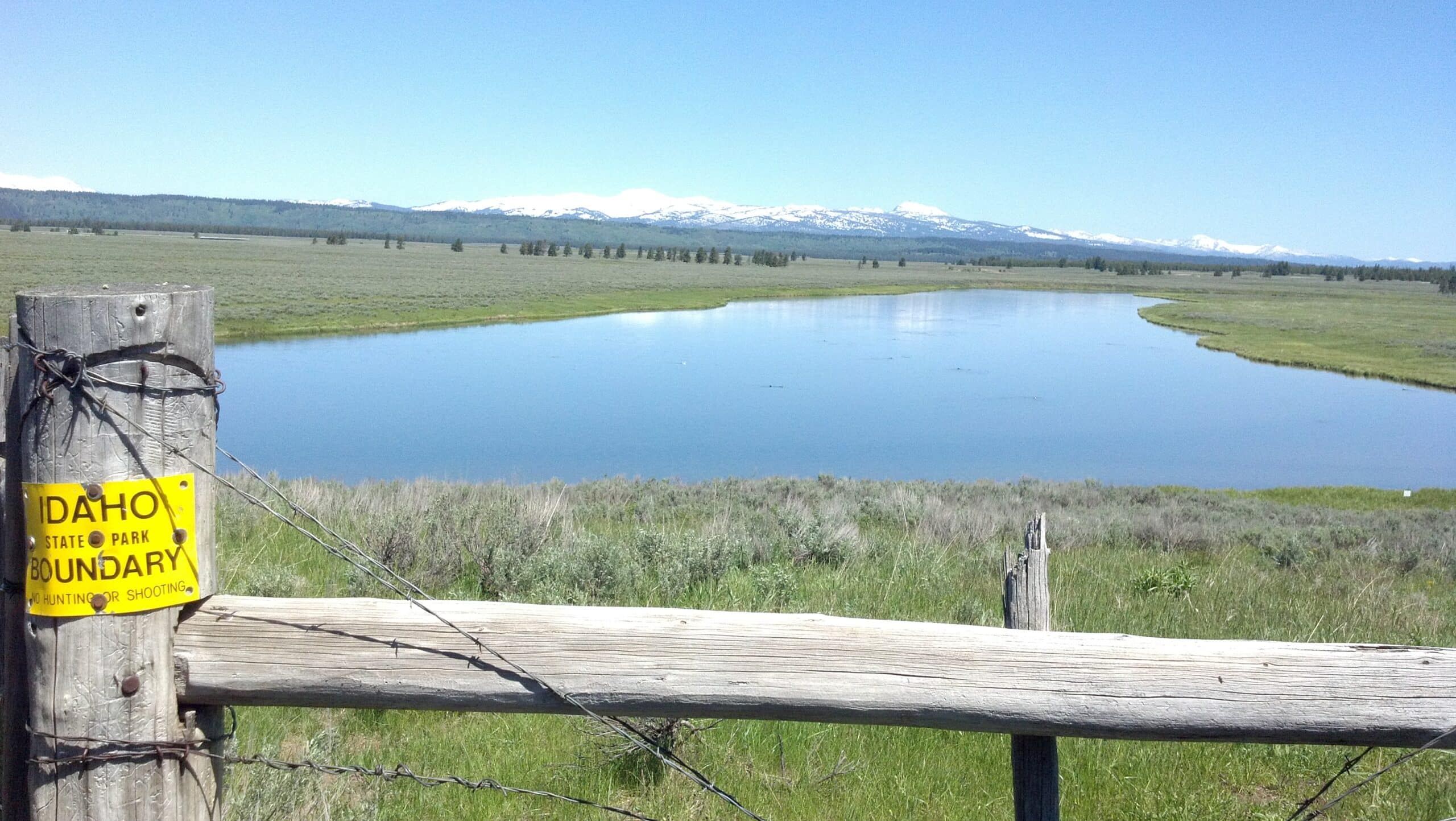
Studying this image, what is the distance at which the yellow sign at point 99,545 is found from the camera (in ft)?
6.08

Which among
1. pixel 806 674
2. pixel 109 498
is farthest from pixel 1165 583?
pixel 109 498

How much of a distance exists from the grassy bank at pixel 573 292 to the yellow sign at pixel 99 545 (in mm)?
17673

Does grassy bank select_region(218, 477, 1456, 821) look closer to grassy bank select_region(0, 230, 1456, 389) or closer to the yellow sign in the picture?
the yellow sign

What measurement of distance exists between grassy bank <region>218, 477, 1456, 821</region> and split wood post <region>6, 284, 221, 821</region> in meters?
1.13

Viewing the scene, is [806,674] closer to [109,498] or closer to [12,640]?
[109,498]

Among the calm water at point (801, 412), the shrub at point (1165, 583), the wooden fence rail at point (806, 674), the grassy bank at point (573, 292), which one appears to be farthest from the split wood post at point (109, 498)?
the grassy bank at point (573, 292)

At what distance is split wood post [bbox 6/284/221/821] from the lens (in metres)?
1.85

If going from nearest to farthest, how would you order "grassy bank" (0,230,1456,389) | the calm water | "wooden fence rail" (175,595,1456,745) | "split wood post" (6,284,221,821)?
"split wood post" (6,284,221,821) < "wooden fence rail" (175,595,1456,745) < the calm water < "grassy bank" (0,230,1456,389)

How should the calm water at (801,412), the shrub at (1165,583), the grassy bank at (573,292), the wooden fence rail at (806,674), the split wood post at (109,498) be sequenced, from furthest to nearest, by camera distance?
the grassy bank at (573,292), the calm water at (801,412), the shrub at (1165,583), the wooden fence rail at (806,674), the split wood post at (109,498)

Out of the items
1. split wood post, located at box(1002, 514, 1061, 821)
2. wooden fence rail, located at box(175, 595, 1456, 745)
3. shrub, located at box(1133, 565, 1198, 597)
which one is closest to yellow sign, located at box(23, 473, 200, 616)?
wooden fence rail, located at box(175, 595, 1456, 745)

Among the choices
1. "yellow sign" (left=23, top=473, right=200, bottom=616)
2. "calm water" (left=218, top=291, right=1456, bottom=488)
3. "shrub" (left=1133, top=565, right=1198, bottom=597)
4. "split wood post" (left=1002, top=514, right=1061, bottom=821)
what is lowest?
"calm water" (left=218, top=291, right=1456, bottom=488)

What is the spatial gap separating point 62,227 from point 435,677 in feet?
628

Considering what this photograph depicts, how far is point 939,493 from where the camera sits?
13781 mm

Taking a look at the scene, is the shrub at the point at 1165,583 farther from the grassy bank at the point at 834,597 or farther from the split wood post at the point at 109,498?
the split wood post at the point at 109,498
